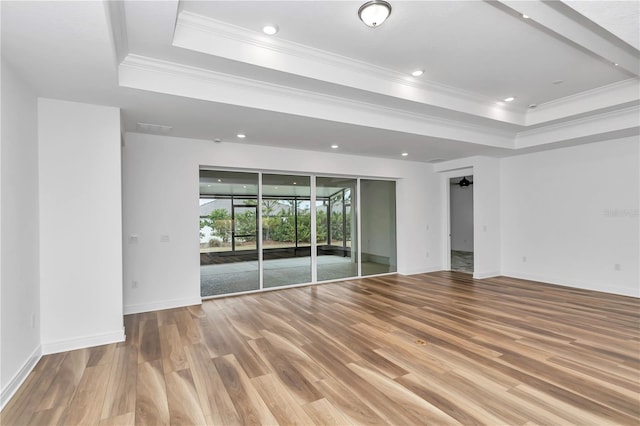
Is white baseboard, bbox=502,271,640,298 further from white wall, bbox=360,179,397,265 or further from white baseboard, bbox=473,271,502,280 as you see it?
white wall, bbox=360,179,397,265

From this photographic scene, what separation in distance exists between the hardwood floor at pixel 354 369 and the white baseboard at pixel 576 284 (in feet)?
2.98

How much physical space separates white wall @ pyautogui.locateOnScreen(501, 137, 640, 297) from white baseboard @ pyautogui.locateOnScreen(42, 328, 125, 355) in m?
7.37

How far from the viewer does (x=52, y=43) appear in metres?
2.33

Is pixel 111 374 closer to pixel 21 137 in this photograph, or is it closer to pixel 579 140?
pixel 21 137

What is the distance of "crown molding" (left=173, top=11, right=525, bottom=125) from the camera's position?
284cm

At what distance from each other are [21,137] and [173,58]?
5.03ft

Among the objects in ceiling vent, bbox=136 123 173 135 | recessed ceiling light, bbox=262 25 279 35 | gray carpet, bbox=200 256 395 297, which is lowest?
gray carpet, bbox=200 256 395 297

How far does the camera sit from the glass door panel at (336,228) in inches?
258

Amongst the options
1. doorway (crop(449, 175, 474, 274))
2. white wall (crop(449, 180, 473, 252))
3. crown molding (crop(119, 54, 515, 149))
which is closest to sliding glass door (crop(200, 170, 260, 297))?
crown molding (crop(119, 54, 515, 149))

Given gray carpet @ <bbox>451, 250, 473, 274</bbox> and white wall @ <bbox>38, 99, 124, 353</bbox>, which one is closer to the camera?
white wall @ <bbox>38, 99, 124, 353</bbox>

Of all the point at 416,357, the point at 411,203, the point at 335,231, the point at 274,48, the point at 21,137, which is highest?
the point at 274,48

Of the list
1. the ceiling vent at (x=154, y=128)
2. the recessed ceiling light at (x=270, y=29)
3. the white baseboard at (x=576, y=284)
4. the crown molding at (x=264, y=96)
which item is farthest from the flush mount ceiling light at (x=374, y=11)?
the white baseboard at (x=576, y=284)

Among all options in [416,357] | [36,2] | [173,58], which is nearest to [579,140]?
[416,357]

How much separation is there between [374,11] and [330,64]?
1.04 meters
